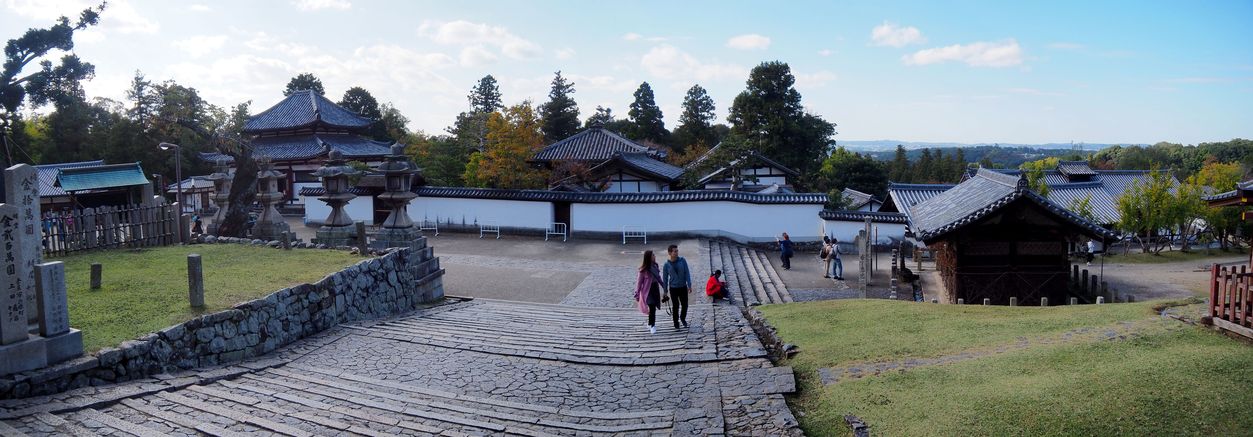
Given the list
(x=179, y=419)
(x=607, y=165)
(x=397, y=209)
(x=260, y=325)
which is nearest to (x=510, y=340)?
(x=260, y=325)

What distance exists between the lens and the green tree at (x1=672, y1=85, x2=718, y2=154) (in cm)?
6031

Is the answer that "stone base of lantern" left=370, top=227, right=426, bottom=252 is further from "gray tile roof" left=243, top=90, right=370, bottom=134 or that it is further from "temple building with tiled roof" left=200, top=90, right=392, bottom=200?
"gray tile roof" left=243, top=90, right=370, bottom=134

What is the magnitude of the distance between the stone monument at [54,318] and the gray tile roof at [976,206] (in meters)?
15.4

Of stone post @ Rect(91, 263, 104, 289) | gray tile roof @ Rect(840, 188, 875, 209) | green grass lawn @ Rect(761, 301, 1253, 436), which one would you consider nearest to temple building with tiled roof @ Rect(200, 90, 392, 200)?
gray tile roof @ Rect(840, 188, 875, 209)

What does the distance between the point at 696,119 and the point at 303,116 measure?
103 ft

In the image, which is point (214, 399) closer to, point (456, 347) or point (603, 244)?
point (456, 347)

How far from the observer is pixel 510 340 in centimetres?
1126

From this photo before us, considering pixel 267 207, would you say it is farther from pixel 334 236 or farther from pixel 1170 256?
pixel 1170 256

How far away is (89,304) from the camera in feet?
34.3

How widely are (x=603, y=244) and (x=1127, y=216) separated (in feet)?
68.8

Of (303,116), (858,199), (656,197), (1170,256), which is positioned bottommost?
(1170,256)

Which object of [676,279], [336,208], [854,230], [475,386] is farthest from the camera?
[854,230]

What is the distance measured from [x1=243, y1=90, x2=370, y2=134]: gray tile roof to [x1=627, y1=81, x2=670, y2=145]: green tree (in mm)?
23401

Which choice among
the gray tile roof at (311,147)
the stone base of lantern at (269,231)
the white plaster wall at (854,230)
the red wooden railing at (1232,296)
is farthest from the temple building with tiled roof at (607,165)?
the red wooden railing at (1232,296)
